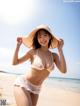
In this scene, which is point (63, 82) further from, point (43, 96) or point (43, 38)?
point (43, 38)

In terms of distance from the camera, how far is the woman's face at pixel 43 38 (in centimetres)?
144

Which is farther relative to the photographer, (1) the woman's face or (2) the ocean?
(2) the ocean

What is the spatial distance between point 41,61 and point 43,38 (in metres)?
0.12

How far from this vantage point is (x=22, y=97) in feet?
4.36

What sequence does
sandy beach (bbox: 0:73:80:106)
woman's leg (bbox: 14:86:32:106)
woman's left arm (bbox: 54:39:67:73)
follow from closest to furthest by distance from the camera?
woman's leg (bbox: 14:86:32:106) → woman's left arm (bbox: 54:39:67:73) → sandy beach (bbox: 0:73:80:106)

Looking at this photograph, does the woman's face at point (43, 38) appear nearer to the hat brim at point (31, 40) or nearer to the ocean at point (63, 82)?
the hat brim at point (31, 40)

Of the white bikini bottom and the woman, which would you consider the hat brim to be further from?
the white bikini bottom

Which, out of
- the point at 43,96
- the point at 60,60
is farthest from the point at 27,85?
the point at 43,96

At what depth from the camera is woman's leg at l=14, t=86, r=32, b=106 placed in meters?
1.31

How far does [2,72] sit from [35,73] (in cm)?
68

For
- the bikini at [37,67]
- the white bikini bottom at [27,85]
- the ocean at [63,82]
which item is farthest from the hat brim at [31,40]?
the ocean at [63,82]

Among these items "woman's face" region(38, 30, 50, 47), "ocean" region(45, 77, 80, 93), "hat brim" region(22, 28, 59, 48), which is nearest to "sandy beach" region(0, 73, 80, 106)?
"ocean" region(45, 77, 80, 93)

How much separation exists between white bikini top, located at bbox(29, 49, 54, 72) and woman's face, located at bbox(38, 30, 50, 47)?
0.05 meters

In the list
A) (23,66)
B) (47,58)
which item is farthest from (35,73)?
(23,66)
